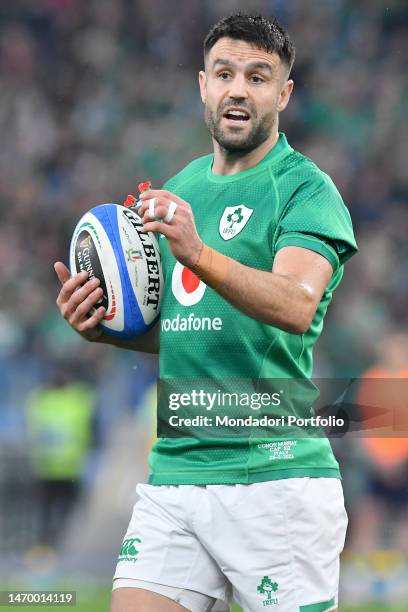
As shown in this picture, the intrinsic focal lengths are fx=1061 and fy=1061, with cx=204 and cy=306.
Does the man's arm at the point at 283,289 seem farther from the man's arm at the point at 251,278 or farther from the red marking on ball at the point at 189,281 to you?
the red marking on ball at the point at 189,281

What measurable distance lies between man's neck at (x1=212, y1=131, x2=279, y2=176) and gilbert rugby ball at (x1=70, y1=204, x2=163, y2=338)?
34cm

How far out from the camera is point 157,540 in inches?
123

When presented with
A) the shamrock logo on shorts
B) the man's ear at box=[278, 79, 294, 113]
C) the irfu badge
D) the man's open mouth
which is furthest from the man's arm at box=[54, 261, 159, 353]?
the shamrock logo on shorts

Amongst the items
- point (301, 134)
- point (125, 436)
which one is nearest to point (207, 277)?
point (125, 436)

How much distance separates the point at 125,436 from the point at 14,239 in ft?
10.3

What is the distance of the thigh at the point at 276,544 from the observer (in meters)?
2.99

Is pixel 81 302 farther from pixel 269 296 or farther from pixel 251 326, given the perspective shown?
pixel 269 296

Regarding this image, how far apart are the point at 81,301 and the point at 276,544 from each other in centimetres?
95

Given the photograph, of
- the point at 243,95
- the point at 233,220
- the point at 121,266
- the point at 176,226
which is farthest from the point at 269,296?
the point at 243,95

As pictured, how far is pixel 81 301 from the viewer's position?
3.31 m

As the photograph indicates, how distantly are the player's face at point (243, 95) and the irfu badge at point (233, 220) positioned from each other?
0.70ft

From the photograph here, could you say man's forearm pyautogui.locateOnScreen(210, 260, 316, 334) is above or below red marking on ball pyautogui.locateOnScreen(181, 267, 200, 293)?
below

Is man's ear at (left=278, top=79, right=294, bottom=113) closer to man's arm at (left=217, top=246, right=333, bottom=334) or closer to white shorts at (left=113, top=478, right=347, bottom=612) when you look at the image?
man's arm at (left=217, top=246, right=333, bottom=334)

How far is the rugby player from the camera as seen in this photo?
9.66 ft
